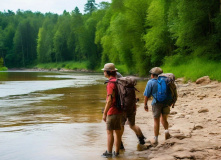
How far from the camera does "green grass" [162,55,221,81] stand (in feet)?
72.1

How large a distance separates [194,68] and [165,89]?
1903 cm

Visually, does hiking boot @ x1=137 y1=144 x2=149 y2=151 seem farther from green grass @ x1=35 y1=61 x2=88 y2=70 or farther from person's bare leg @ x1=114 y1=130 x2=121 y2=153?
green grass @ x1=35 y1=61 x2=88 y2=70

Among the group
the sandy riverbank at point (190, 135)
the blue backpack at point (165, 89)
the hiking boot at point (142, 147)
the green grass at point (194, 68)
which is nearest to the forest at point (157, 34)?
the green grass at point (194, 68)

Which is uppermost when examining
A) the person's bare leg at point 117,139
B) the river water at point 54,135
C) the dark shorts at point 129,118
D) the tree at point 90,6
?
the tree at point 90,6

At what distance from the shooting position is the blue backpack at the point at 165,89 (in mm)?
7309

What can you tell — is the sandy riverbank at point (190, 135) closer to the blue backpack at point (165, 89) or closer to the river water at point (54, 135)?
the river water at point (54, 135)

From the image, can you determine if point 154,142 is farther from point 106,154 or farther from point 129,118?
point 106,154

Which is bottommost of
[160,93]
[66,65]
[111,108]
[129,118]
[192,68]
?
[129,118]

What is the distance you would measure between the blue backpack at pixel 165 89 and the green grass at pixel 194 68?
13014mm

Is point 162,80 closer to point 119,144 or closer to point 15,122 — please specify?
point 119,144

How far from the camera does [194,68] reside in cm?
2552

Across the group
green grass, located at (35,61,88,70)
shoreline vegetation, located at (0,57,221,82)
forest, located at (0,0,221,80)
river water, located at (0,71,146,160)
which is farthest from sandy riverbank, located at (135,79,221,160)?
green grass, located at (35,61,88,70)

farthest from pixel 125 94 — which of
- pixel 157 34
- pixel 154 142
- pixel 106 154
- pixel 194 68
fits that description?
pixel 157 34

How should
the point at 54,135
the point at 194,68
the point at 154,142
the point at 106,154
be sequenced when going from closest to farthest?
the point at 106,154, the point at 154,142, the point at 54,135, the point at 194,68
